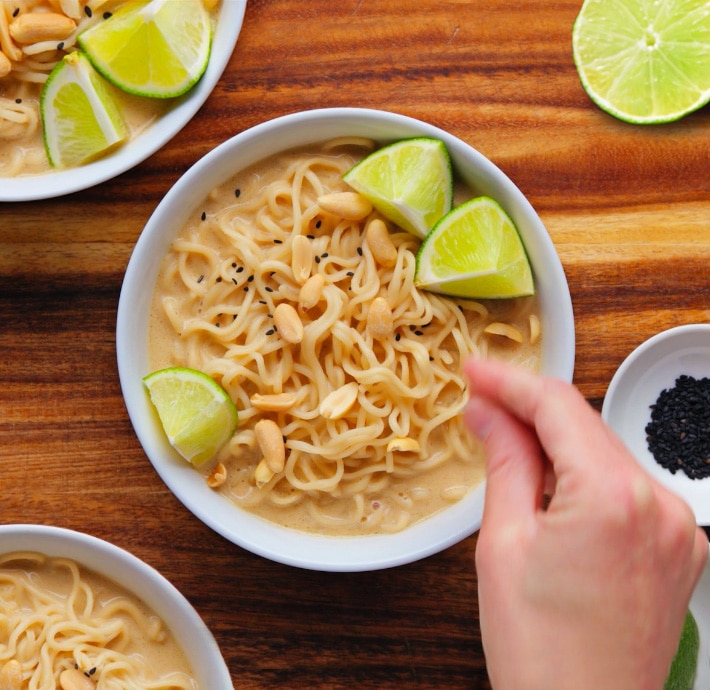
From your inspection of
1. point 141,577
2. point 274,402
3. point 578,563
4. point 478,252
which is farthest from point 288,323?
point 578,563

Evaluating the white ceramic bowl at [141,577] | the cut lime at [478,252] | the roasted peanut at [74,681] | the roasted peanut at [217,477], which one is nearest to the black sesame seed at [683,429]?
the cut lime at [478,252]

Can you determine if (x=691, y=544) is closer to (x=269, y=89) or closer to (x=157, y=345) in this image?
(x=157, y=345)

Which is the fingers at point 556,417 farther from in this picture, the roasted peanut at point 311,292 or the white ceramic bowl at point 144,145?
the white ceramic bowl at point 144,145

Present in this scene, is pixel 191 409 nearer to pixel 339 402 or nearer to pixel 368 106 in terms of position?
pixel 339 402

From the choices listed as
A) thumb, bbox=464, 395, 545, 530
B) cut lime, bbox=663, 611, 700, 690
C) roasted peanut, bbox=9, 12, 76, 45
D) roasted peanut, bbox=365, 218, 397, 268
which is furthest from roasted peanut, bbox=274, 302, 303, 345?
cut lime, bbox=663, 611, 700, 690

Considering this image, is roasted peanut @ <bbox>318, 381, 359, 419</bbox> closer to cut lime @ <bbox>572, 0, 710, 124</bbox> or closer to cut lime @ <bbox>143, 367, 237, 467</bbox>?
cut lime @ <bbox>143, 367, 237, 467</bbox>

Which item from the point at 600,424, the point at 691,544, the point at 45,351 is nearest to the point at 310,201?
the point at 45,351
